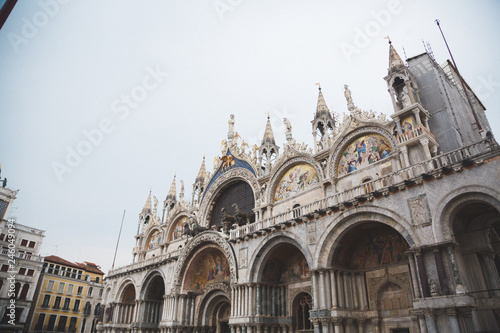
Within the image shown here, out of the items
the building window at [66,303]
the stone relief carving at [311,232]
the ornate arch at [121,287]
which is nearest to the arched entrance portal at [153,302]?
the ornate arch at [121,287]

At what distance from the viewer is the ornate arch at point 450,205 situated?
11.1m

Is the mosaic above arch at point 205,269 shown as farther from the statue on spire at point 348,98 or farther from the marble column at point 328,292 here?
the statue on spire at point 348,98

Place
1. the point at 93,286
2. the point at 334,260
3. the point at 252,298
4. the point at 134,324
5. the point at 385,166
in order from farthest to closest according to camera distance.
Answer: the point at 93,286
the point at 134,324
the point at 252,298
the point at 385,166
the point at 334,260

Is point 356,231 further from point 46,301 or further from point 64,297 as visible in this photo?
point 64,297

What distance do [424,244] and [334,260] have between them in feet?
14.0

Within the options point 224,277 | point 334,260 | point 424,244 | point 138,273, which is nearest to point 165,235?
point 138,273

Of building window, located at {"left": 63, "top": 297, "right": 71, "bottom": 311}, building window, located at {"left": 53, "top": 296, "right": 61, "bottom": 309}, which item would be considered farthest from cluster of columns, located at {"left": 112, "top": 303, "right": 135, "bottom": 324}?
building window, located at {"left": 63, "top": 297, "right": 71, "bottom": 311}

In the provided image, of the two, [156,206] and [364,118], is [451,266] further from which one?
[156,206]

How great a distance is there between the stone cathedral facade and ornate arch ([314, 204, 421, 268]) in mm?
50

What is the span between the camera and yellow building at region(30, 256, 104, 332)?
3788cm

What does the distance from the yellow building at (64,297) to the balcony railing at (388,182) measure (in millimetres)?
32894

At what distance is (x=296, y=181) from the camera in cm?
2070

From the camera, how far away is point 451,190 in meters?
11.7

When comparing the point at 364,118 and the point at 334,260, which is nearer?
the point at 334,260
